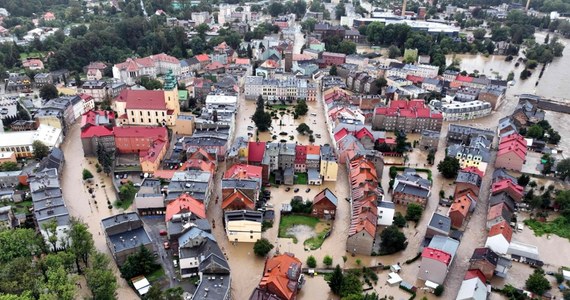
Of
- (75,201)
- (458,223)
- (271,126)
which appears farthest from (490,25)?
(75,201)

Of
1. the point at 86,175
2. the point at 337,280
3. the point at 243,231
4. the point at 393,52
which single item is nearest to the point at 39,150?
the point at 86,175

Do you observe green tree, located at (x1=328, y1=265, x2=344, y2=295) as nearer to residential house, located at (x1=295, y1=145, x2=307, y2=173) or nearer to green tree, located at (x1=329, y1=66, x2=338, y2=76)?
residential house, located at (x1=295, y1=145, x2=307, y2=173)

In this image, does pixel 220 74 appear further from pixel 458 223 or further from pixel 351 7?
pixel 351 7

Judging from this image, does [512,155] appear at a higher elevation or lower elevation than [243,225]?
higher

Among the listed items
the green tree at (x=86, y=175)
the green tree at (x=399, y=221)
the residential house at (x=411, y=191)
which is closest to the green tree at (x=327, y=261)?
the green tree at (x=399, y=221)

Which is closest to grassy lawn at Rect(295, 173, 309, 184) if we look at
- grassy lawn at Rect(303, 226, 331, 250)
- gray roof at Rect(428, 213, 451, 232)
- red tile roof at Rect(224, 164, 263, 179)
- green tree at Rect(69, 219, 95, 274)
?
red tile roof at Rect(224, 164, 263, 179)

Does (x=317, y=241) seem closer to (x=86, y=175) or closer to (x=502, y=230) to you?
(x=502, y=230)
